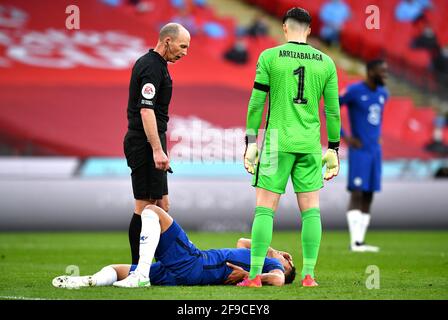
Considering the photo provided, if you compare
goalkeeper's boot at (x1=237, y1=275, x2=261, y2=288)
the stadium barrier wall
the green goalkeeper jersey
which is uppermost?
the green goalkeeper jersey

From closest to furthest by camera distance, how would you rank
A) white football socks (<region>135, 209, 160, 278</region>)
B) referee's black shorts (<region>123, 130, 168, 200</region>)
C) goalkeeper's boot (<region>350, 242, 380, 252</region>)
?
white football socks (<region>135, 209, 160, 278</region>)
referee's black shorts (<region>123, 130, 168, 200</region>)
goalkeeper's boot (<region>350, 242, 380, 252</region>)

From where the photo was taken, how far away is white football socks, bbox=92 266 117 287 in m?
7.46

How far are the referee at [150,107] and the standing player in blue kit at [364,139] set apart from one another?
5.11m

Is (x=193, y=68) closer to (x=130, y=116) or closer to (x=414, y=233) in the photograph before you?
(x=414, y=233)

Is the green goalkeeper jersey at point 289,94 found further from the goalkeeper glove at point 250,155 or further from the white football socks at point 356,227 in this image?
the white football socks at point 356,227

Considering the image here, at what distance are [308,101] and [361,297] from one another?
5.05 ft

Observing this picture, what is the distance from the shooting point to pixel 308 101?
760cm

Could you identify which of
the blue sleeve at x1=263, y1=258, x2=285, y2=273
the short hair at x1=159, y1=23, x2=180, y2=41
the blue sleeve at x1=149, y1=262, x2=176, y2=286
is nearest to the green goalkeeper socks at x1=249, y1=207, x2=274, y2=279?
the blue sleeve at x1=263, y1=258, x2=285, y2=273

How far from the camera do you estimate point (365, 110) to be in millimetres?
12844

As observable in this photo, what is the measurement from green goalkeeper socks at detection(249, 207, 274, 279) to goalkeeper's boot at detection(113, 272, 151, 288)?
818 mm

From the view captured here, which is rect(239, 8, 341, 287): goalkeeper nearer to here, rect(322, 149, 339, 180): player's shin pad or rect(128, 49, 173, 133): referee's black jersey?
rect(322, 149, 339, 180): player's shin pad

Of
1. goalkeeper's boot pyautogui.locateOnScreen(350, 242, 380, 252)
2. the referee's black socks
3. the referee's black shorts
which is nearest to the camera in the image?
the referee's black shorts

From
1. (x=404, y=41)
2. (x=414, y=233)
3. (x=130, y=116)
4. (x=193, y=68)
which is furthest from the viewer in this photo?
(x=404, y=41)

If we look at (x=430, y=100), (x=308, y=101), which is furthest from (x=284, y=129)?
(x=430, y=100)
